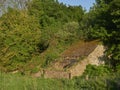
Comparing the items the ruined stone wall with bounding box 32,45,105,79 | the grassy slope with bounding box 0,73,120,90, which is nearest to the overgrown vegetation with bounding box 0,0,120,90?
the ruined stone wall with bounding box 32,45,105,79

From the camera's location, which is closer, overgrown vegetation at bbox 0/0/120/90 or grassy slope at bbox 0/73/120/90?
grassy slope at bbox 0/73/120/90

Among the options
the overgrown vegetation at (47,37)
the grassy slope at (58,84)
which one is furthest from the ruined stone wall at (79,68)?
the grassy slope at (58,84)

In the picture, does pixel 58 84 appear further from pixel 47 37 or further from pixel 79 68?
pixel 47 37

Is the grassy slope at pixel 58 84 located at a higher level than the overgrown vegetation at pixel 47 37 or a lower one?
lower

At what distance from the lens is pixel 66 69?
34719 mm

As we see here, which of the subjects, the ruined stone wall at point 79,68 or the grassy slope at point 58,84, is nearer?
the grassy slope at point 58,84

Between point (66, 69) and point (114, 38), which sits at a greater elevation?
point (114, 38)

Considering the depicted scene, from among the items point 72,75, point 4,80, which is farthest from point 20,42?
point 4,80

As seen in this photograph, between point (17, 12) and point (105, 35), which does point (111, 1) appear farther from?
point (17, 12)

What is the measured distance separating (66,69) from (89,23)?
9443 mm

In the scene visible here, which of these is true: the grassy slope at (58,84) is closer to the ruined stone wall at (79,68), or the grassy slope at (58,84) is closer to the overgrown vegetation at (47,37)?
the overgrown vegetation at (47,37)

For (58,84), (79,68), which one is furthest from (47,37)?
(58,84)

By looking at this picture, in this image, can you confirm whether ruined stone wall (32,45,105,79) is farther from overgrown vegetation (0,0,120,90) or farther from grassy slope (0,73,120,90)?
grassy slope (0,73,120,90)

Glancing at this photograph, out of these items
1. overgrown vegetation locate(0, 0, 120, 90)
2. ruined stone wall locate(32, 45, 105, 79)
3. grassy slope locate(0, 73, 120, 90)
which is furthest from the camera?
ruined stone wall locate(32, 45, 105, 79)
